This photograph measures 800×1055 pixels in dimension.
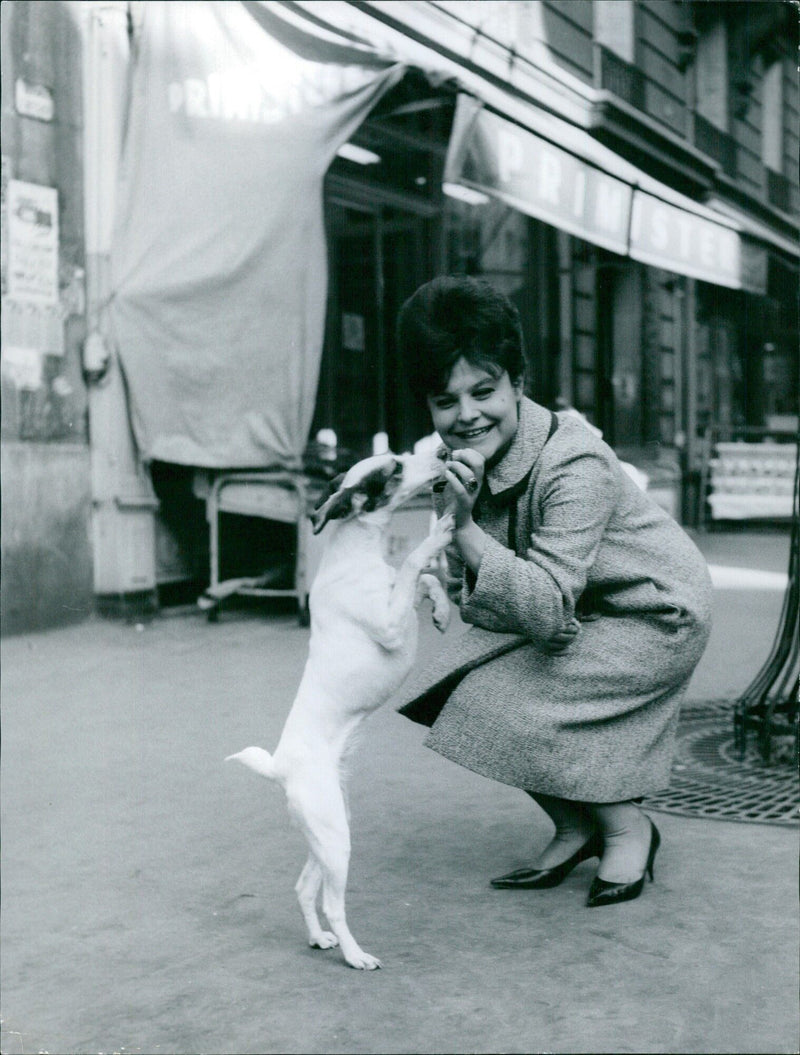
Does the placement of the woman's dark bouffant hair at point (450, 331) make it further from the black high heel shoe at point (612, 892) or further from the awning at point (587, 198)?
the black high heel shoe at point (612, 892)

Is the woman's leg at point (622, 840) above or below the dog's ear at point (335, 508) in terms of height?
below

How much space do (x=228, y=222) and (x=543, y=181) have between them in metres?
1.90

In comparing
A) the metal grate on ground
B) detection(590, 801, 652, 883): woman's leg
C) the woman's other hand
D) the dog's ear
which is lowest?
the metal grate on ground

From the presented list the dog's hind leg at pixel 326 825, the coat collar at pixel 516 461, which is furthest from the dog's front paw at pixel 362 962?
the coat collar at pixel 516 461

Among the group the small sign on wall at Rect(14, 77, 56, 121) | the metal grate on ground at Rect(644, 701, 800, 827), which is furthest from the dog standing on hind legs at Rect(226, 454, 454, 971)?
the small sign on wall at Rect(14, 77, 56, 121)

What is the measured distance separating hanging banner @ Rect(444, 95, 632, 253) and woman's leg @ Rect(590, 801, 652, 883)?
1267mm

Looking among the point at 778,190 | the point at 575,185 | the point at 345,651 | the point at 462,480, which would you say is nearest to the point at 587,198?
the point at 575,185

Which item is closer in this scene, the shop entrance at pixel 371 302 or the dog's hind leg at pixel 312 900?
the dog's hind leg at pixel 312 900

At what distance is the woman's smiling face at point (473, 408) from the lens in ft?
7.22

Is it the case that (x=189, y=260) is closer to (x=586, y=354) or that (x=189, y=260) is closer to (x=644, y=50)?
(x=586, y=354)

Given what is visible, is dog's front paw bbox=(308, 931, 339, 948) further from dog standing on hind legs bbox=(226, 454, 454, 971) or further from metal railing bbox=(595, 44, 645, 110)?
metal railing bbox=(595, 44, 645, 110)

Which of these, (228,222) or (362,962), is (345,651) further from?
(228,222)

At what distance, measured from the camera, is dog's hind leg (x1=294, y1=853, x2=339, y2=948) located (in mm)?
2250

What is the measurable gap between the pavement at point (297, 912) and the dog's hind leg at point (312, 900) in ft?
0.11
